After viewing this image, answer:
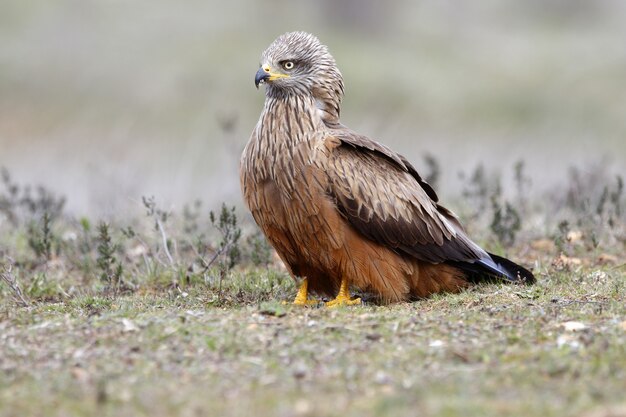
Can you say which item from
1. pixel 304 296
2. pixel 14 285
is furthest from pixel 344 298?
pixel 14 285

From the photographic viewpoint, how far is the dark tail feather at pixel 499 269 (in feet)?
22.6

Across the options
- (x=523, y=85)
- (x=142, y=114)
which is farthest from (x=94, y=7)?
(x=523, y=85)

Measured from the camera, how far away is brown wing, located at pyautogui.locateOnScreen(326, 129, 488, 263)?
21.0 ft

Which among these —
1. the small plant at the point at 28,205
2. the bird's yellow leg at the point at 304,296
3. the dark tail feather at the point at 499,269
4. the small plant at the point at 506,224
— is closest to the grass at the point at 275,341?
the dark tail feather at the point at 499,269

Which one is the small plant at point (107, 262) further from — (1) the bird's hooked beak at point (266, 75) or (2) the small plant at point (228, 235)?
(1) the bird's hooked beak at point (266, 75)

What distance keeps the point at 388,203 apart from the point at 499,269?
3.34 feet

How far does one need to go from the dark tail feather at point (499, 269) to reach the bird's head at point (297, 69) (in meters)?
1.63

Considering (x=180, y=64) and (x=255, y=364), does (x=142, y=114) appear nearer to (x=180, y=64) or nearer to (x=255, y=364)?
(x=180, y=64)

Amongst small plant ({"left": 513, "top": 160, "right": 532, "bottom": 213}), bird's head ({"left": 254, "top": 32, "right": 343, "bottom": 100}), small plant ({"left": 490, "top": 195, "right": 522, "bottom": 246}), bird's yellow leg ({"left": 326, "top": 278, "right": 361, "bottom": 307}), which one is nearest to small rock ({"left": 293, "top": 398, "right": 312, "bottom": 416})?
bird's yellow leg ({"left": 326, "top": 278, "right": 361, "bottom": 307})

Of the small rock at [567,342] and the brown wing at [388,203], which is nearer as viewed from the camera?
the small rock at [567,342]

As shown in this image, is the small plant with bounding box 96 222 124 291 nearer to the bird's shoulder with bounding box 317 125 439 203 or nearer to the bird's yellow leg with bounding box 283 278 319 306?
the bird's yellow leg with bounding box 283 278 319 306

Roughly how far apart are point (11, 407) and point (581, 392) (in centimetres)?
245

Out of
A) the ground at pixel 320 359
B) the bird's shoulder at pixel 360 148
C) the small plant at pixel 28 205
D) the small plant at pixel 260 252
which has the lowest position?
the ground at pixel 320 359

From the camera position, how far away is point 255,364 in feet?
15.1
